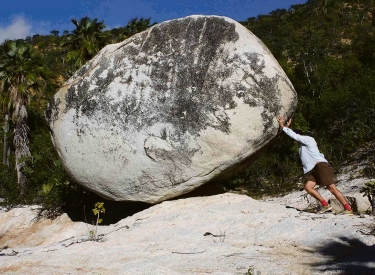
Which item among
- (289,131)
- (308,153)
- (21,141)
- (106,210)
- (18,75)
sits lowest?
(106,210)

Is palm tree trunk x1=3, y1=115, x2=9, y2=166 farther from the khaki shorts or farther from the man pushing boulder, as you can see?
the khaki shorts

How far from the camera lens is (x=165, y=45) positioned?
7445 millimetres

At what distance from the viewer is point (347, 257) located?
4543mm

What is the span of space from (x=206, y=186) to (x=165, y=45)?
2599 millimetres

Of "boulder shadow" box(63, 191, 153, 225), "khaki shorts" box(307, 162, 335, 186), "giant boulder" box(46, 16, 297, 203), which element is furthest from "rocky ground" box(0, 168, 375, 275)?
"boulder shadow" box(63, 191, 153, 225)

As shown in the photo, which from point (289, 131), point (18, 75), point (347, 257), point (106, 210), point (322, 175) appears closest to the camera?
point (347, 257)

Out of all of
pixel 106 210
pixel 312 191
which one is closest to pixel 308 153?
pixel 312 191

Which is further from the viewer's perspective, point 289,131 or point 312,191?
point 289,131

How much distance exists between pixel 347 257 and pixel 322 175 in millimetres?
2111

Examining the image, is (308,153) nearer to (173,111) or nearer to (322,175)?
(322,175)

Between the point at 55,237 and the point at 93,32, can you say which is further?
the point at 93,32

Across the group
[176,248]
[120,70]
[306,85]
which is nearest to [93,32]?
[306,85]

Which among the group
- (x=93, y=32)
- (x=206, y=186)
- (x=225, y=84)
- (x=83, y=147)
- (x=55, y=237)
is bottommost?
(x=55, y=237)

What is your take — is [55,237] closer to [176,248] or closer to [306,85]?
[176,248]
